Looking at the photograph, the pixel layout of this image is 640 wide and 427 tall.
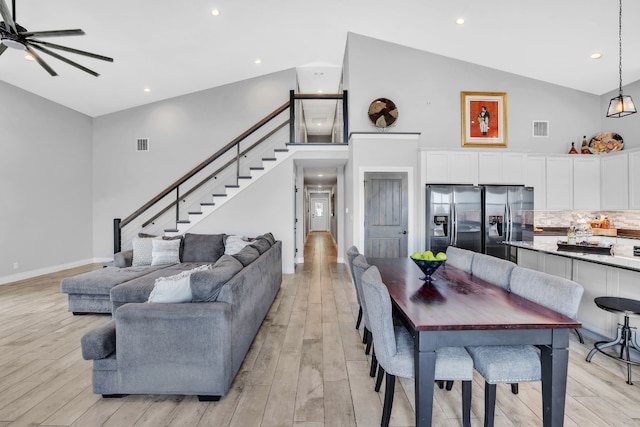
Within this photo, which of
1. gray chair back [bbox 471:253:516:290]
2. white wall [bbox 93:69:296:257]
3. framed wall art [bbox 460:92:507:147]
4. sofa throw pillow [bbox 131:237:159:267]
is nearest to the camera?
gray chair back [bbox 471:253:516:290]

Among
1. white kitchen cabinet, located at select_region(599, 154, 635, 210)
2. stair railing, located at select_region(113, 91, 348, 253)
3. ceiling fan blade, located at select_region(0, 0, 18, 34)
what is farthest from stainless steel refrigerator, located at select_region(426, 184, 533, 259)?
ceiling fan blade, located at select_region(0, 0, 18, 34)

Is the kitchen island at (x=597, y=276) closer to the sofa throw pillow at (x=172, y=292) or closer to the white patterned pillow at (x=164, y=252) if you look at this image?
the sofa throw pillow at (x=172, y=292)

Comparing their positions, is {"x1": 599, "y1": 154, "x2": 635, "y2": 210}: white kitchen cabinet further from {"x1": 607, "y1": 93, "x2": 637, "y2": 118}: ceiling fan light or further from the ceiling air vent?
{"x1": 607, "y1": 93, "x2": 637, "y2": 118}: ceiling fan light

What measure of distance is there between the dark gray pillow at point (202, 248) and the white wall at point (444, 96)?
3.33m

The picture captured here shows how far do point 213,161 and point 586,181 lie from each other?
7538mm

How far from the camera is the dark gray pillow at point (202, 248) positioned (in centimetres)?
517

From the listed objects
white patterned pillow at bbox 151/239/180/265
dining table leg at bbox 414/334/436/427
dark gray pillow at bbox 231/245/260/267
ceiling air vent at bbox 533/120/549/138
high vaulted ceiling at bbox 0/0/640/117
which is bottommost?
dining table leg at bbox 414/334/436/427

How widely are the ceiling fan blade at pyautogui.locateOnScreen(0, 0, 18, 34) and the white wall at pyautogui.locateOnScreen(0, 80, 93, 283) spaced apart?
3667 millimetres

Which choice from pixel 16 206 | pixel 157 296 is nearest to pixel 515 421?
pixel 157 296

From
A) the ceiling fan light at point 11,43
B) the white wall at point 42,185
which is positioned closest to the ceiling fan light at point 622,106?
the ceiling fan light at point 11,43

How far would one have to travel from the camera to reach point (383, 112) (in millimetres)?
5945

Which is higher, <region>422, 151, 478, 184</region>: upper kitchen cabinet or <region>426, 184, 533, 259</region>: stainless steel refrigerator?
<region>422, 151, 478, 184</region>: upper kitchen cabinet

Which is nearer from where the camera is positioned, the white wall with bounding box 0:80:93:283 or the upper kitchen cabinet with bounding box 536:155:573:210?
the white wall with bounding box 0:80:93:283

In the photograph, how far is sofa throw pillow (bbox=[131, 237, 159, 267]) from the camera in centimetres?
493
